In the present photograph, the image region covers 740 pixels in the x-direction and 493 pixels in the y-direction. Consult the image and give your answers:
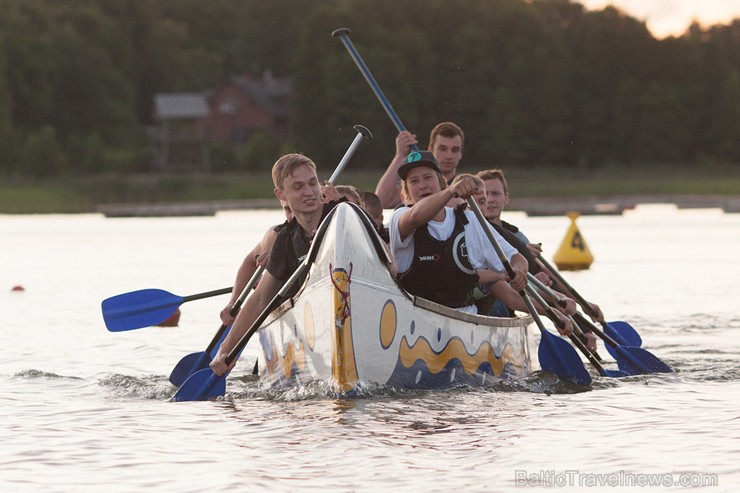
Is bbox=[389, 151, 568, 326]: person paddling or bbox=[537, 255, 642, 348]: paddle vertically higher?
bbox=[389, 151, 568, 326]: person paddling

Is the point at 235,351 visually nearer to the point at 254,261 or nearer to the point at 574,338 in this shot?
the point at 254,261

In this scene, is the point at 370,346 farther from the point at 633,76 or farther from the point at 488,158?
the point at 633,76

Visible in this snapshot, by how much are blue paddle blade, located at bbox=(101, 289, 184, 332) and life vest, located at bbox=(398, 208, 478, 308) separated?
3001 mm

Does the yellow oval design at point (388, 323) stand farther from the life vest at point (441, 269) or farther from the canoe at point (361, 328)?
the life vest at point (441, 269)

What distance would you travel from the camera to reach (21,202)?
173 ft

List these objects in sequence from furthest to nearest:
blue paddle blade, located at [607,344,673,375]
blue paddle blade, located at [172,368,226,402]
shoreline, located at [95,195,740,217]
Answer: shoreline, located at [95,195,740,217] → blue paddle blade, located at [607,344,673,375] → blue paddle blade, located at [172,368,226,402]

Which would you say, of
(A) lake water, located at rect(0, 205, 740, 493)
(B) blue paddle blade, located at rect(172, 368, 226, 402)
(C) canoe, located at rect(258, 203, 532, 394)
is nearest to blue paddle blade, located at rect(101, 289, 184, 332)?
(A) lake water, located at rect(0, 205, 740, 493)

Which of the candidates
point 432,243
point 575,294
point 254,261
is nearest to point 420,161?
point 432,243

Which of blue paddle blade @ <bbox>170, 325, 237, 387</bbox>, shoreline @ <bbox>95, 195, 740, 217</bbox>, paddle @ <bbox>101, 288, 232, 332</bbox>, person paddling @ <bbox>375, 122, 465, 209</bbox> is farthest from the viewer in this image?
shoreline @ <bbox>95, 195, 740, 217</bbox>

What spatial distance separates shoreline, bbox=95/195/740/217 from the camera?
4747 centimetres

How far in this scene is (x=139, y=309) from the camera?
11.5 metres

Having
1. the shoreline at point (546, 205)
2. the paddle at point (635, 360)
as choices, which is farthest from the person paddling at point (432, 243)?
the shoreline at point (546, 205)

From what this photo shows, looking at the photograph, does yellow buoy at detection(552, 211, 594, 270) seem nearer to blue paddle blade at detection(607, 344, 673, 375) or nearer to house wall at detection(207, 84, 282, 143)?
blue paddle blade at detection(607, 344, 673, 375)

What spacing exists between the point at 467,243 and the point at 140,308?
3.44 meters
